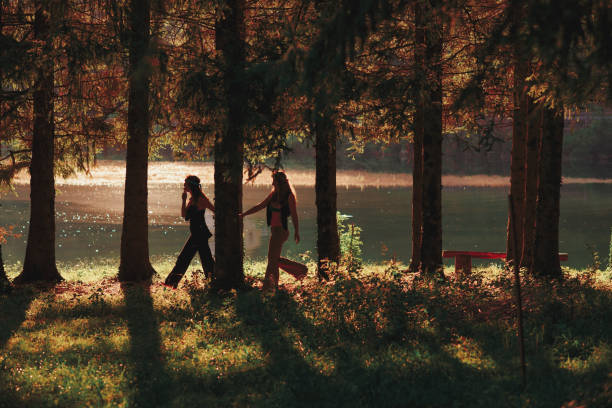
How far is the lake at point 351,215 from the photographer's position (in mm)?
28847

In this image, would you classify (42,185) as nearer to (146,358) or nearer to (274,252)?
(274,252)

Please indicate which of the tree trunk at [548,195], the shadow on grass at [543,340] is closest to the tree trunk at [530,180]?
the tree trunk at [548,195]

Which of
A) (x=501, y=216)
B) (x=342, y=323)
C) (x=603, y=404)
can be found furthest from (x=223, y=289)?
(x=501, y=216)

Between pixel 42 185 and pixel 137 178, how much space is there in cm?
206

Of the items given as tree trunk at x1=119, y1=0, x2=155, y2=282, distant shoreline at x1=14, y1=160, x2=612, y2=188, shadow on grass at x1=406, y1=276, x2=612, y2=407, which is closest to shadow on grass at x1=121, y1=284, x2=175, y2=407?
tree trunk at x1=119, y1=0, x2=155, y2=282

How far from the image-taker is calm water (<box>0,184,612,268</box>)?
94.2 feet

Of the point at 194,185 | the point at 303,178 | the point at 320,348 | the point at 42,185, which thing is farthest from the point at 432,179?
the point at 303,178

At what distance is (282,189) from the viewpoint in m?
10.1

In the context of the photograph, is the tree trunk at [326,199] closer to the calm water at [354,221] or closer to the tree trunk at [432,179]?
the tree trunk at [432,179]

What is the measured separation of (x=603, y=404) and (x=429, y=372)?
5.06 feet

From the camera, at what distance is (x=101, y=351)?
6.82 meters

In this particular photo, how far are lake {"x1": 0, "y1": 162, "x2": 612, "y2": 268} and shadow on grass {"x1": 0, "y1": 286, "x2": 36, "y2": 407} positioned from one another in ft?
13.5

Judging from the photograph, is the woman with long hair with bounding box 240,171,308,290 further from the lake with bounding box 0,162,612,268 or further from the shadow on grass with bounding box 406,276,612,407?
the shadow on grass with bounding box 406,276,612,407

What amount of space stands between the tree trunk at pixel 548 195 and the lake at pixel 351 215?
2.23 feet
